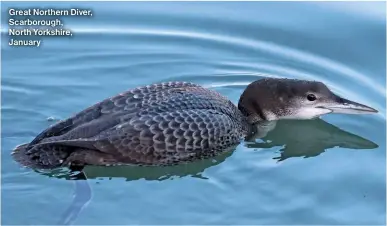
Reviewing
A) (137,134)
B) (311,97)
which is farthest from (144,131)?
(311,97)

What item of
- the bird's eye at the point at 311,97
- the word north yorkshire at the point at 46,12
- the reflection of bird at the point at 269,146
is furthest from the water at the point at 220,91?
the bird's eye at the point at 311,97

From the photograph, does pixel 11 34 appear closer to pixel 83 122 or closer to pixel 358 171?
pixel 83 122

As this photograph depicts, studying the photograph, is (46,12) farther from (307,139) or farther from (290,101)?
(307,139)

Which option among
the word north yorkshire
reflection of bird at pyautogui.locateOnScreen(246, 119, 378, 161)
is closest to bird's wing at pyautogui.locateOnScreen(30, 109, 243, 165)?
reflection of bird at pyautogui.locateOnScreen(246, 119, 378, 161)

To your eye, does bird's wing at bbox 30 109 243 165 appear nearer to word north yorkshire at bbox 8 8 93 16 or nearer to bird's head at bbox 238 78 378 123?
bird's head at bbox 238 78 378 123

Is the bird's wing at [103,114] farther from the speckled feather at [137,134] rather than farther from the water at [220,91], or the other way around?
the water at [220,91]

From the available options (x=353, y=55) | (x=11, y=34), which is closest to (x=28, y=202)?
(x=11, y=34)
